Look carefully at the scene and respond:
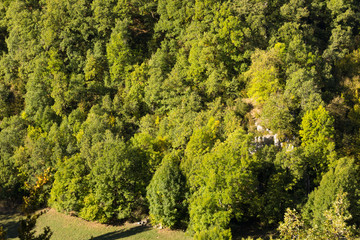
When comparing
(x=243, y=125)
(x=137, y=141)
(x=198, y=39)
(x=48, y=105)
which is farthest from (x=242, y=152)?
(x=48, y=105)

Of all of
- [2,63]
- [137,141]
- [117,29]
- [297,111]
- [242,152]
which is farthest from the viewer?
[2,63]

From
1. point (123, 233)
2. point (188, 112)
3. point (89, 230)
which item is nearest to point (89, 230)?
point (89, 230)

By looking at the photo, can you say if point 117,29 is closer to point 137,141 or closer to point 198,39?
point 198,39

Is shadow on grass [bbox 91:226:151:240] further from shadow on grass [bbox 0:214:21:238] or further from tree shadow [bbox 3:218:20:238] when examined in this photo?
shadow on grass [bbox 0:214:21:238]

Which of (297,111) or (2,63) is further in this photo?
(2,63)


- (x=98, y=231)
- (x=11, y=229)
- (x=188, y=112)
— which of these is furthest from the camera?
(x=11, y=229)

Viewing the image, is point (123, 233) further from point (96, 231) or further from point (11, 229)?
point (11, 229)

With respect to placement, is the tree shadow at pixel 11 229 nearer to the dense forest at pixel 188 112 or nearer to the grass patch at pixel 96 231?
the grass patch at pixel 96 231
